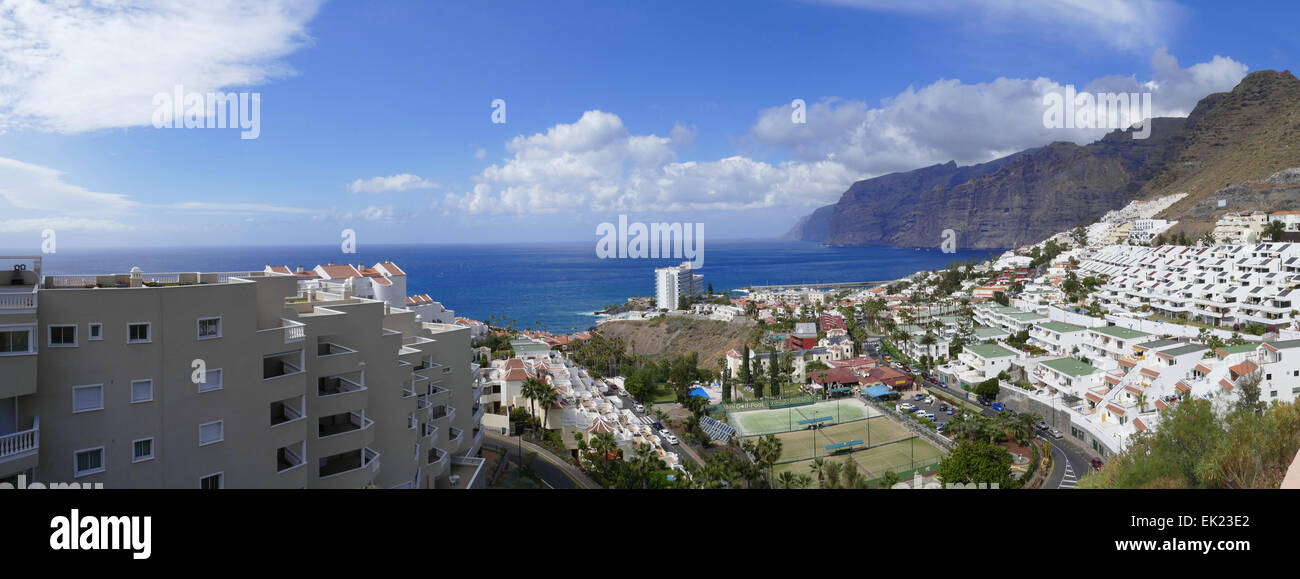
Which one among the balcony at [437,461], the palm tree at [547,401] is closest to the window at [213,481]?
the balcony at [437,461]

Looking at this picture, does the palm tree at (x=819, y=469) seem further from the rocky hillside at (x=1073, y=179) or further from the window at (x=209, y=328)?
the rocky hillside at (x=1073, y=179)

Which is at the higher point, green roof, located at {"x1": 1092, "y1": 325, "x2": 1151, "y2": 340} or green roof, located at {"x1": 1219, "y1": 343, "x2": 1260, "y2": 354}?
green roof, located at {"x1": 1219, "y1": 343, "x2": 1260, "y2": 354}

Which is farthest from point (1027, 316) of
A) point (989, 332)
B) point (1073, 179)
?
point (1073, 179)

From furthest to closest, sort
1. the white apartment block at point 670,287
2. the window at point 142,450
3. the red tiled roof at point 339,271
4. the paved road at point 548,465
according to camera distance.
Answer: the white apartment block at point 670,287 < the red tiled roof at point 339,271 < the paved road at point 548,465 < the window at point 142,450

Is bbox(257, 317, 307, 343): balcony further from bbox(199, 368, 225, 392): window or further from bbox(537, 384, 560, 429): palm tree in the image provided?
bbox(537, 384, 560, 429): palm tree

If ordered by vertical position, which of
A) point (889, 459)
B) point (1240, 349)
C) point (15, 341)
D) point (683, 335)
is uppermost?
point (15, 341)

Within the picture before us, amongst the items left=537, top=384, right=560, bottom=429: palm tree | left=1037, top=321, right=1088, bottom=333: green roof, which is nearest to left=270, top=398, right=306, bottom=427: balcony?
left=537, top=384, right=560, bottom=429: palm tree

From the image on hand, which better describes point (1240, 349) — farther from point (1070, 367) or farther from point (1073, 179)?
point (1073, 179)
